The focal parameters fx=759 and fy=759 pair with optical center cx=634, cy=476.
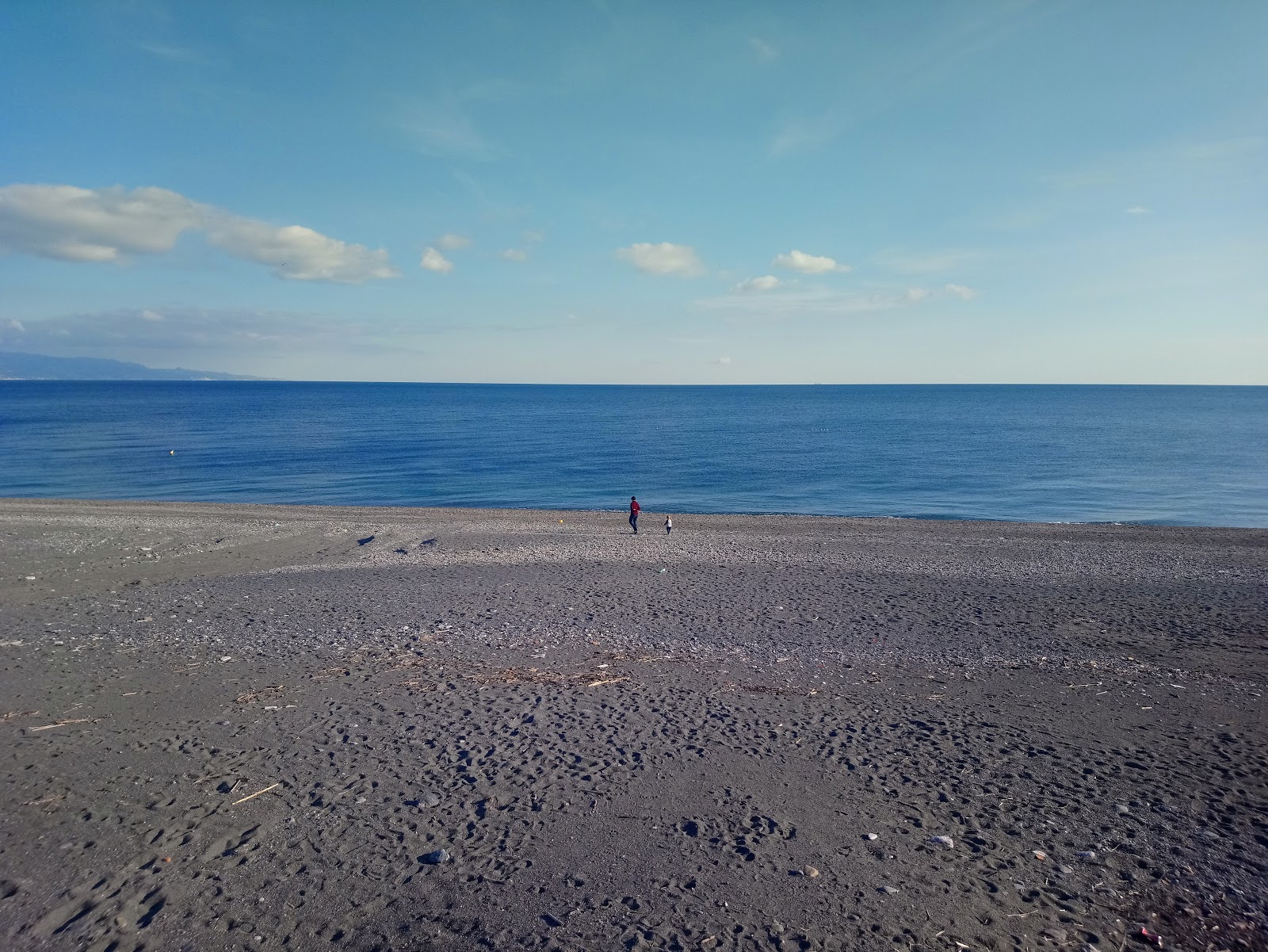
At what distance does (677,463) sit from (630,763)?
49495 mm

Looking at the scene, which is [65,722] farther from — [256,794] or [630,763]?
[630,763]

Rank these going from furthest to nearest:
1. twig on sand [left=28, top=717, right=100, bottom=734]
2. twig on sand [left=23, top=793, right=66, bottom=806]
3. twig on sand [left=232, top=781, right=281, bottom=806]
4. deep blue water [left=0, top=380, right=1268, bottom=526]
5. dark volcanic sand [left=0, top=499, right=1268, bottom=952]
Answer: deep blue water [left=0, top=380, right=1268, bottom=526], twig on sand [left=28, top=717, right=100, bottom=734], twig on sand [left=232, top=781, right=281, bottom=806], twig on sand [left=23, top=793, right=66, bottom=806], dark volcanic sand [left=0, top=499, right=1268, bottom=952]

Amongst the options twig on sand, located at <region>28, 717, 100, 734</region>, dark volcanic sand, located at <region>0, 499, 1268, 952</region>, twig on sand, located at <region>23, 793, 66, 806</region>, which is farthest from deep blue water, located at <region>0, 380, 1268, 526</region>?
twig on sand, located at <region>23, 793, 66, 806</region>

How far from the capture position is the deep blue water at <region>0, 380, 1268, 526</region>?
41.8m

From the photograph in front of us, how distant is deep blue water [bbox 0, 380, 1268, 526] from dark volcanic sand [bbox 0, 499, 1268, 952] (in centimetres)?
2254

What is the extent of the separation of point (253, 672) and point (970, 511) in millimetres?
34788

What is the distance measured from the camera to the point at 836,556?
76.9ft

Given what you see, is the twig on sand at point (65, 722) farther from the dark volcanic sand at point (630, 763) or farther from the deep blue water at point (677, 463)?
the deep blue water at point (677, 463)

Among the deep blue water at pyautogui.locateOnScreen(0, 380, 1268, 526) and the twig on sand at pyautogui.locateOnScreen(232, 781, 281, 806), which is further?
the deep blue water at pyautogui.locateOnScreen(0, 380, 1268, 526)

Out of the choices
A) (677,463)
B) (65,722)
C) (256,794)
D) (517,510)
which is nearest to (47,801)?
(256,794)

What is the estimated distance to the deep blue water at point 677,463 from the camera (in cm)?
4184

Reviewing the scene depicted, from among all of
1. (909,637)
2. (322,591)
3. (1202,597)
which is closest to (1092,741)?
(909,637)

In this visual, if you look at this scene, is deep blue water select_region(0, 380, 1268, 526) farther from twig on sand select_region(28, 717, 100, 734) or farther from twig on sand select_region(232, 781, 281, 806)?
twig on sand select_region(232, 781, 281, 806)

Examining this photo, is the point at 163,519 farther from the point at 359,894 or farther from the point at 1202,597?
the point at 1202,597
